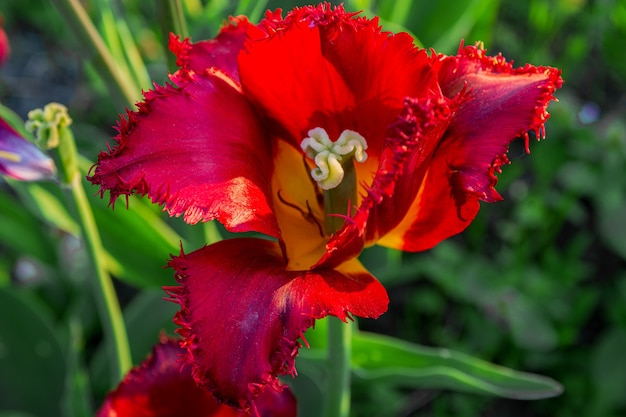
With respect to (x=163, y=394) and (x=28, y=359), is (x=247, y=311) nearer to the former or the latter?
(x=163, y=394)

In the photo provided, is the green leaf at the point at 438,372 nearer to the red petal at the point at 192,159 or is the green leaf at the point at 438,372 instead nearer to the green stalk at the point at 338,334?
the green stalk at the point at 338,334

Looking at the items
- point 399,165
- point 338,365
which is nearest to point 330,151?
point 399,165

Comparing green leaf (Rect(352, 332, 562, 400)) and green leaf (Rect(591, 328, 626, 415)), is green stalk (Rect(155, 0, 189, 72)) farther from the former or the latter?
green leaf (Rect(591, 328, 626, 415))

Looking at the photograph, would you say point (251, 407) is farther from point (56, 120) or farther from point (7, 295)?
point (7, 295)

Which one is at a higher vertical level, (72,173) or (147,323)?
(72,173)

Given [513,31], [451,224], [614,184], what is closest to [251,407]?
[451,224]
